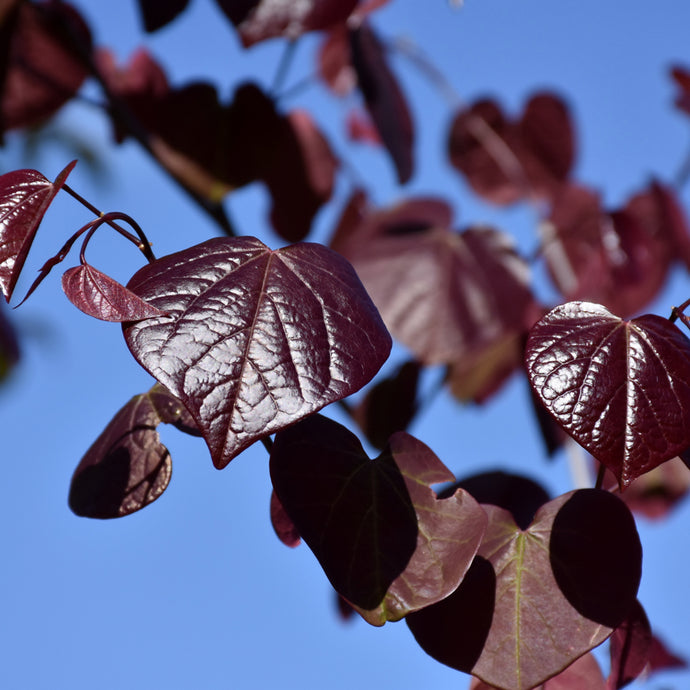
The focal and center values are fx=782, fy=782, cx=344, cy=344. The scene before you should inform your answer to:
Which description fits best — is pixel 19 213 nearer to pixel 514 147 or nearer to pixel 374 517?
pixel 374 517

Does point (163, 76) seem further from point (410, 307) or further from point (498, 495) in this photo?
point (498, 495)

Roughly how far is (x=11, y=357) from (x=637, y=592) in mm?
1391

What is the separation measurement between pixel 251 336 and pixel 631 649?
0.94 ft

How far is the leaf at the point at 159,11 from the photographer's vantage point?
81 centimetres

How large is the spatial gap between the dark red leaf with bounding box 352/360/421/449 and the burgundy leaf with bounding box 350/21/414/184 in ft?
0.77

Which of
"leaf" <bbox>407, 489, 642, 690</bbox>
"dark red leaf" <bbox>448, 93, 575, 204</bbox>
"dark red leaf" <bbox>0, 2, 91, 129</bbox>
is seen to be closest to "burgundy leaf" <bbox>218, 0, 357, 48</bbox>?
"dark red leaf" <bbox>0, 2, 91, 129</bbox>

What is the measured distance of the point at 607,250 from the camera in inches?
49.2

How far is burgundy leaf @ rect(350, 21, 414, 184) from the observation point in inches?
36.6

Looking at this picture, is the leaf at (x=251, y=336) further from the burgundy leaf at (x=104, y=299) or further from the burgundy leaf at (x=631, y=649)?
the burgundy leaf at (x=631, y=649)

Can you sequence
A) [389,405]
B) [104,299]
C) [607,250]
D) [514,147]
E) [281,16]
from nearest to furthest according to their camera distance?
[104,299]
[281,16]
[389,405]
[607,250]
[514,147]

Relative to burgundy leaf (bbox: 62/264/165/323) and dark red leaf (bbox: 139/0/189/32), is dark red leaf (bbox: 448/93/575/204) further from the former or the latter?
burgundy leaf (bbox: 62/264/165/323)

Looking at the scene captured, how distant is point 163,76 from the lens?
1.09 meters

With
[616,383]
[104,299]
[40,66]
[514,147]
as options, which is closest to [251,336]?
[104,299]

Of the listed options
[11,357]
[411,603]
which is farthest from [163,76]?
[411,603]
